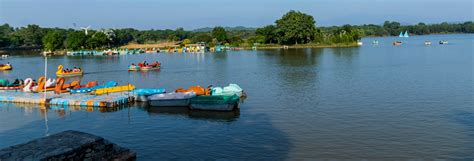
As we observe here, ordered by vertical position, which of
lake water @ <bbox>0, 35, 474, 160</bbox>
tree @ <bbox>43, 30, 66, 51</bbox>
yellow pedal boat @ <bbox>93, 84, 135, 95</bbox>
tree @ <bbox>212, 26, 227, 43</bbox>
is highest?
tree @ <bbox>212, 26, 227, 43</bbox>

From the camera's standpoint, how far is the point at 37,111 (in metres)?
34.5

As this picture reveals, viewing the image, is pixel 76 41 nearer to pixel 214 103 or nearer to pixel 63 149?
pixel 214 103

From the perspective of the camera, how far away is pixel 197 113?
32750 mm

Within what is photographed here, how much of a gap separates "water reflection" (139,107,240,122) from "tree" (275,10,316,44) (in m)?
101

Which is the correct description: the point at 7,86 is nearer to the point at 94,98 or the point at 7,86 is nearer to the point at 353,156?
the point at 94,98

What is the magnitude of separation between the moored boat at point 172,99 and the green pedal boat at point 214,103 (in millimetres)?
883

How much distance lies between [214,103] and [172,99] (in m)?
3.69

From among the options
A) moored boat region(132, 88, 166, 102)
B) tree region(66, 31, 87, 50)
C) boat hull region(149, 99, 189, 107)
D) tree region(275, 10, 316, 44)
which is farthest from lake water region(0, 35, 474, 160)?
tree region(66, 31, 87, 50)

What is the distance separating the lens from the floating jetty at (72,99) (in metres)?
35.4

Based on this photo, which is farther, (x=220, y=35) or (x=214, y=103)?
(x=220, y=35)

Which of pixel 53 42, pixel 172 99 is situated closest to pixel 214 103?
pixel 172 99

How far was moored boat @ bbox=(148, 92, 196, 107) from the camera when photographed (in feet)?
113

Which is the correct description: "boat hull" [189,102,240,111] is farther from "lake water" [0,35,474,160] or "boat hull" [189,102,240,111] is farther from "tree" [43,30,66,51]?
"tree" [43,30,66,51]

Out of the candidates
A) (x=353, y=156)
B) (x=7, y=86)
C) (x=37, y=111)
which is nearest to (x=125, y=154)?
(x=353, y=156)
